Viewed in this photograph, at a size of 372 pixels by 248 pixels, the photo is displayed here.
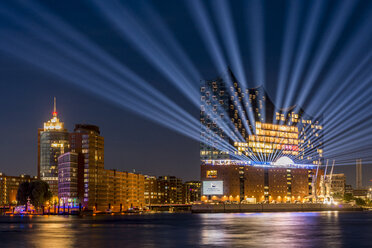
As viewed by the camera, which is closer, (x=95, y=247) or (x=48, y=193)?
(x=95, y=247)

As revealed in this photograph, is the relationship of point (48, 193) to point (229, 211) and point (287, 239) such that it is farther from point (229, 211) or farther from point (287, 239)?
point (287, 239)

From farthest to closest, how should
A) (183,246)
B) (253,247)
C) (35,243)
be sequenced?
(35,243) → (183,246) → (253,247)

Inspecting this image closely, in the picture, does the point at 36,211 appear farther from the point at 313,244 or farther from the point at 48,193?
the point at 313,244

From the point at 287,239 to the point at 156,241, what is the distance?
12149 millimetres

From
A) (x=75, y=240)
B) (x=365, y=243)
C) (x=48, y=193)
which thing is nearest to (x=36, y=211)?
(x=48, y=193)

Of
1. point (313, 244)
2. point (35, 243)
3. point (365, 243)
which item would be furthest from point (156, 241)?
point (365, 243)

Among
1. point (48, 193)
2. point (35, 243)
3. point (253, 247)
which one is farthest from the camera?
point (48, 193)

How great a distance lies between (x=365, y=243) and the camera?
51281 millimetres

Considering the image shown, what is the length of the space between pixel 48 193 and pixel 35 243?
466ft

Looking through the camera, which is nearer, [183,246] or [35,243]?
[183,246]

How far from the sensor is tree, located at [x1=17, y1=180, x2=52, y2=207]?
185 meters

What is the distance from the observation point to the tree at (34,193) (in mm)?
184750

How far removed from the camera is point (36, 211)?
7613 inches

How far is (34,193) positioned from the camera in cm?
Answer: 18400
